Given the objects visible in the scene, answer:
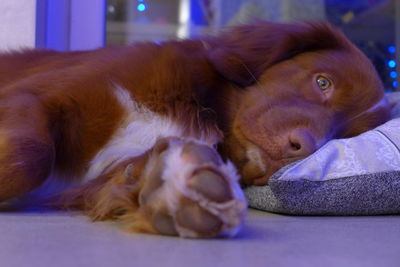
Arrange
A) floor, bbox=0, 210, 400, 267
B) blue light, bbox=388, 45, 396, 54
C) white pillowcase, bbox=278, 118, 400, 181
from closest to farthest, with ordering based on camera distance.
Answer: floor, bbox=0, 210, 400, 267, white pillowcase, bbox=278, 118, 400, 181, blue light, bbox=388, 45, 396, 54

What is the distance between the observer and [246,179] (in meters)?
1.59

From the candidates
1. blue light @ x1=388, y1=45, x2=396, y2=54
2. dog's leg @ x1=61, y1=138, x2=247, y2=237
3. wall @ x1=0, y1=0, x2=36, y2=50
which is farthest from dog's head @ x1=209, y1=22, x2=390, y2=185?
blue light @ x1=388, y1=45, x2=396, y2=54

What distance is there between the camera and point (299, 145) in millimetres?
1479

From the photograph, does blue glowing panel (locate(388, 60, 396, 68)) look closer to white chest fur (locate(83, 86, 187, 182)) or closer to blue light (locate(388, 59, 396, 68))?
blue light (locate(388, 59, 396, 68))

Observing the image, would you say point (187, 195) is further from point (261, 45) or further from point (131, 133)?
point (261, 45)

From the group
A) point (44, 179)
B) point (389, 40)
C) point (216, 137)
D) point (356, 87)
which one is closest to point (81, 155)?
point (44, 179)

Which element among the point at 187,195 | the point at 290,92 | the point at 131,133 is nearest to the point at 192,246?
the point at 187,195

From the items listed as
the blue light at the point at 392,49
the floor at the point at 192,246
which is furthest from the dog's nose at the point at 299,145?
the blue light at the point at 392,49

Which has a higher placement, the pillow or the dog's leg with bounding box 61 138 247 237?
the dog's leg with bounding box 61 138 247 237

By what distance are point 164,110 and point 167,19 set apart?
2.19m

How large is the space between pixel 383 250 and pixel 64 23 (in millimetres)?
2217

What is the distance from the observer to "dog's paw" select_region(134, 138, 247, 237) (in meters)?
0.93

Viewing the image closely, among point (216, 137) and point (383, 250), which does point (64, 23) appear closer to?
point (216, 137)

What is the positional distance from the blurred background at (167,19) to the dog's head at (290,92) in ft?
2.93
